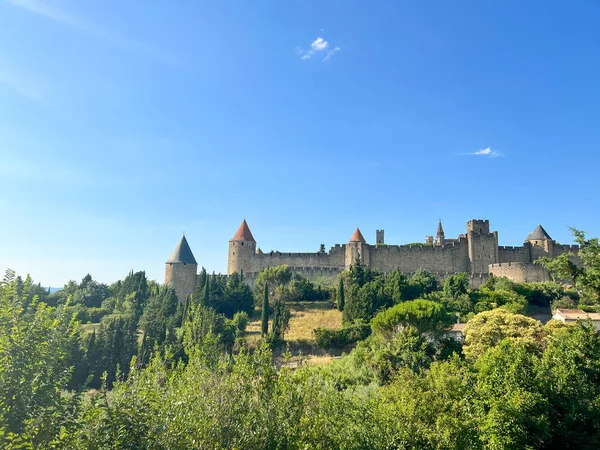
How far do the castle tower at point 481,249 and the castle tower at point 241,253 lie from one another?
23321 mm

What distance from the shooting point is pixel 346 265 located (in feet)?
165

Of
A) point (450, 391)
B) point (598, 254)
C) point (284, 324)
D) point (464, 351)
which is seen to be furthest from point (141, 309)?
point (598, 254)

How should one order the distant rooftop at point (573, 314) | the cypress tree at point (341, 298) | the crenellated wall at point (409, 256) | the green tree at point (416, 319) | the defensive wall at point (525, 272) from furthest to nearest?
the crenellated wall at point (409, 256), the defensive wall at point (525, 272), the cypress tree at point (341, 298), the distant rooftop at point (573, 314), the green tree at point (416, 319)

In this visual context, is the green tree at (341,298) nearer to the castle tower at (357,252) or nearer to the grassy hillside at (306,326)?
the grassy hillside at (306,326)

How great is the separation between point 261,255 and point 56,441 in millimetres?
44875

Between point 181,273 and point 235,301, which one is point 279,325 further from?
point 181,273

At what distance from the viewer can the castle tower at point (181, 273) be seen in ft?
156

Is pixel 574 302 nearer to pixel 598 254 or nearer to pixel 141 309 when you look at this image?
pixel 598 254

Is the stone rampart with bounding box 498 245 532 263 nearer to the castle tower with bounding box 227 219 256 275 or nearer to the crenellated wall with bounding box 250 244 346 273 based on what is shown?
the crenellated wall with bounding box 250 244 346 273

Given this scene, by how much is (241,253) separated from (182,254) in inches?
245

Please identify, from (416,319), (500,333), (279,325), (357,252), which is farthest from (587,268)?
(357,252)

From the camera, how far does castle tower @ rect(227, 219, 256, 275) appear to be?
50.4m

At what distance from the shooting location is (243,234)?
51.5m

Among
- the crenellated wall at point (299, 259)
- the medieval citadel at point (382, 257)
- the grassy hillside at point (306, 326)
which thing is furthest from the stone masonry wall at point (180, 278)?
the grassy hillside at point (306, 326)
